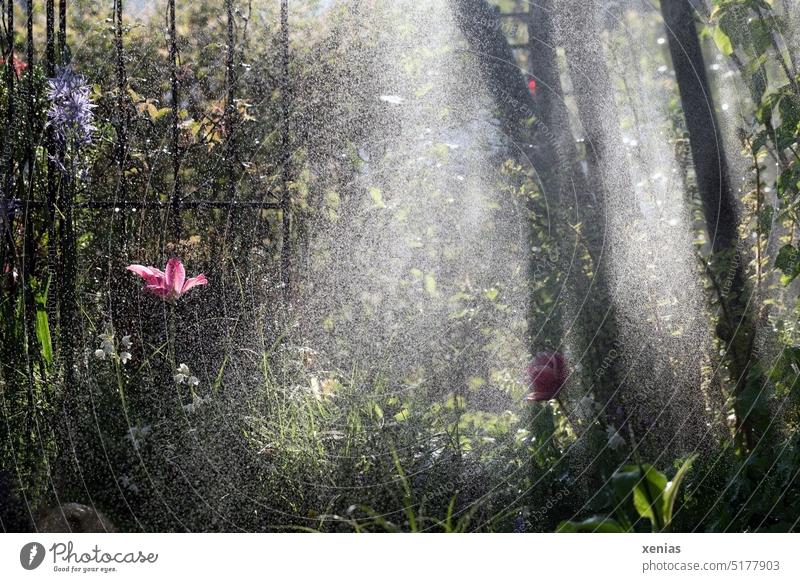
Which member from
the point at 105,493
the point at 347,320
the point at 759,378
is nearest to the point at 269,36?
the point at 347,320

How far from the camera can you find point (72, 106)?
1.82m

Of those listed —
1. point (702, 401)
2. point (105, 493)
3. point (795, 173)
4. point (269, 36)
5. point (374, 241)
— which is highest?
point (269, 36)

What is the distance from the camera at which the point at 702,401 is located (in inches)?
73.2

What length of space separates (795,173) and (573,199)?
1.63 ft

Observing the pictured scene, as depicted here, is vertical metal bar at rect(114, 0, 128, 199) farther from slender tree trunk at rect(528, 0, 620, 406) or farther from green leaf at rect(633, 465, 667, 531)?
green leaf at rect(633, 465, 667, 531)

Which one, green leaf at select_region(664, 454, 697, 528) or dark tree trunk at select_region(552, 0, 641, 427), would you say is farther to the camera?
dark tree trunk at select_region(552, 0, 641, 427)

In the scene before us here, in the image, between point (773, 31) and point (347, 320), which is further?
point (773, 31)

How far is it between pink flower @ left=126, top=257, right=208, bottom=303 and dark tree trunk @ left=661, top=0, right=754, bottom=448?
1.18m

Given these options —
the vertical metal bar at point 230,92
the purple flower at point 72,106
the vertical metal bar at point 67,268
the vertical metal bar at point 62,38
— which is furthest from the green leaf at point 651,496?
the vertical metal bar at point 62,38

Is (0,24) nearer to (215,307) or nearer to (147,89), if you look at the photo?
(147,89)

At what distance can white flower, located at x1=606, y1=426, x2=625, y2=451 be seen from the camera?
6.05 ft

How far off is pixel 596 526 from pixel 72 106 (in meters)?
1.48
